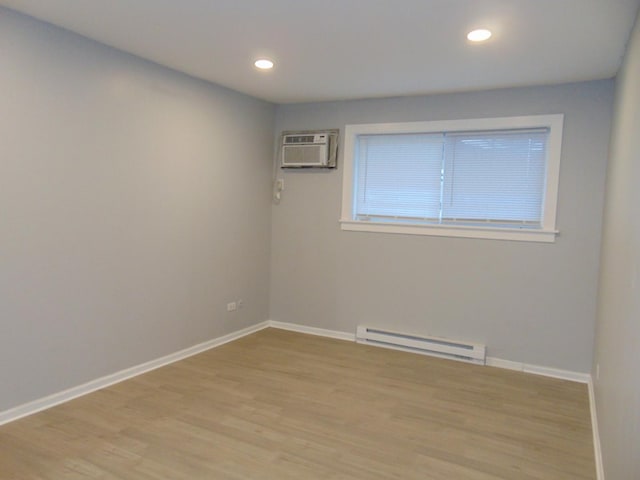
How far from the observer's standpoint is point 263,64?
11.5ft

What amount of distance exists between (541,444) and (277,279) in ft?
10.2

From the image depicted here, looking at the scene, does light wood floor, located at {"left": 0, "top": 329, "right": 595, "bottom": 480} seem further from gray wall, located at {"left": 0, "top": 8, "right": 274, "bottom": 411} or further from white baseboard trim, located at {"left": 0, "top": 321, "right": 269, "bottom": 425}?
gray wall, located at {"left": 0, "top": 8, "right": 274, "bottom": 411}

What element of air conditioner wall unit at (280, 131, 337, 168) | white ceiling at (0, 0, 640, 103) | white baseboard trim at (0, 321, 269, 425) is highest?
white ceiling at (0, 0, 640, 103)

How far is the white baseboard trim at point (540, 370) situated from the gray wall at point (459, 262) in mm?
47

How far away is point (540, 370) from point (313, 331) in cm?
224

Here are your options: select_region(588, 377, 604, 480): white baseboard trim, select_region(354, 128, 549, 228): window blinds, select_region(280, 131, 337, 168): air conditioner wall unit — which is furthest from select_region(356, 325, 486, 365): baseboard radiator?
select_region(280, 131, 337, 168): air conditioner wall unit

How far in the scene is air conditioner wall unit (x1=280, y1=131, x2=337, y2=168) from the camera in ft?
15.4

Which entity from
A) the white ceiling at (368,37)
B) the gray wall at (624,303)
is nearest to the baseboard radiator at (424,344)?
the gray wall at (624,303)

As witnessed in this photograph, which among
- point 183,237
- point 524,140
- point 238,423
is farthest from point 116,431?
point 524,140

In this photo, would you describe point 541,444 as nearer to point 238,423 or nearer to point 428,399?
point 428,399

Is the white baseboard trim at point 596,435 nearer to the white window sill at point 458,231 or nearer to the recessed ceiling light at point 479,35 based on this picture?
the white window sill at point 458,231

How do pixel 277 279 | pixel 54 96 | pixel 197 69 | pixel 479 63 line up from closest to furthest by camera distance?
pixel 54 96 < pixel 479 63 < pixel 197 69 < pixel 277 279

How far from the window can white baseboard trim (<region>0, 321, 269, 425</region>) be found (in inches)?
70.1

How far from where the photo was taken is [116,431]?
2.73 meters
